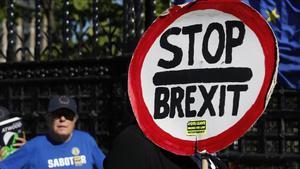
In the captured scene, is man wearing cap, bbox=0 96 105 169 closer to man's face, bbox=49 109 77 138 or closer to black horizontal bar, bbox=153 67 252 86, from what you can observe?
man's face, bbox=49 109 77 138

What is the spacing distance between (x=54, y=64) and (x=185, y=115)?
173 inches

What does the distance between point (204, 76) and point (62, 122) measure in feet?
8.90

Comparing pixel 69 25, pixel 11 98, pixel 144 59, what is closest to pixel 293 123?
pixel 69 25

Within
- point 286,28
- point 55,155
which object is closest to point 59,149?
point 55,155

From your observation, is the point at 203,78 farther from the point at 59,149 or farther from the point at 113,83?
the point at 113,83

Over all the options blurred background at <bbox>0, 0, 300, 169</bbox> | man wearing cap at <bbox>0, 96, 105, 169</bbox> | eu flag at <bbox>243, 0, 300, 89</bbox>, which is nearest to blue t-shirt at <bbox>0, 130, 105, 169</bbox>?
man wearing cap at <bbox>0, 96, 105, 169</bbox>

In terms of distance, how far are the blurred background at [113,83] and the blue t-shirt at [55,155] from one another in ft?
3.13

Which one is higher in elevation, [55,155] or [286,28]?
[286,28]

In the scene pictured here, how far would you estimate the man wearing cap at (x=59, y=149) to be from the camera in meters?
5.10

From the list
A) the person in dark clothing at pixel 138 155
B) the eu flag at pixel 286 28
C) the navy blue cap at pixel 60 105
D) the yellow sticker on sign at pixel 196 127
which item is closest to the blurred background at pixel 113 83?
the eu flag at pixel 286 28

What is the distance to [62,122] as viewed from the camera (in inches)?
209

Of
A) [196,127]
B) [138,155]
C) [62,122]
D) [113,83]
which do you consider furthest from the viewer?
[113,83]

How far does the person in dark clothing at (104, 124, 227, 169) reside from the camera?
2822mm

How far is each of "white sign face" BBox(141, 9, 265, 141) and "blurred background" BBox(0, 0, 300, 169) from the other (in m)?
3.06
